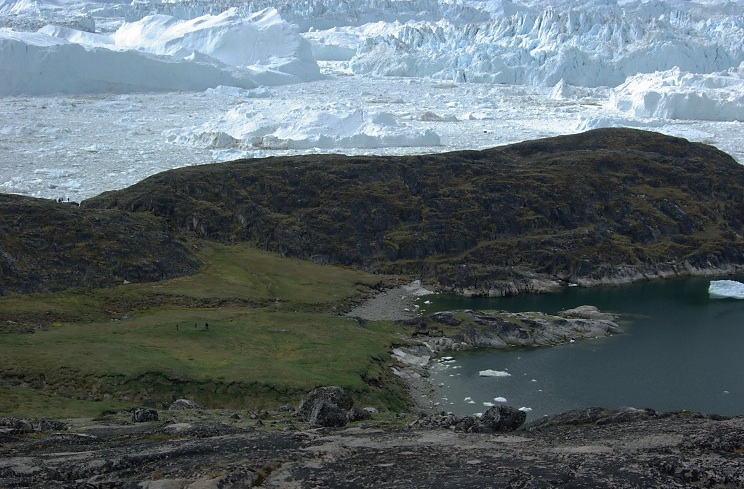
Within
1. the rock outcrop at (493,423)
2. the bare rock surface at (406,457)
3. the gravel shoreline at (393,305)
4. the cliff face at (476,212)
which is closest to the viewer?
the bare rock surface at (406,457)

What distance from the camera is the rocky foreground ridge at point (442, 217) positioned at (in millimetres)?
78875

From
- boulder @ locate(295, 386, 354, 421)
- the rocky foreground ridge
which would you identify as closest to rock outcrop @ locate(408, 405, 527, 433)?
boulder @ locate(295, 386, 354, 421)

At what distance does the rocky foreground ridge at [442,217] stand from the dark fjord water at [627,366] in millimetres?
11743

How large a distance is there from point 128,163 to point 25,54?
208 ft

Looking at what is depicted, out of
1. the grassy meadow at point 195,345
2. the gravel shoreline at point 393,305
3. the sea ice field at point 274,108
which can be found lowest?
the gravel shoreline at point 393,305

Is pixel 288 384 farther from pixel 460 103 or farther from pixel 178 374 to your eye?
pixel 460 103

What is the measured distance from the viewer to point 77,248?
72.8 m

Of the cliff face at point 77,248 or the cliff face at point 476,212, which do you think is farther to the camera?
the cliff face at point 476,212

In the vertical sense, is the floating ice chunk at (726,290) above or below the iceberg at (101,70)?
below

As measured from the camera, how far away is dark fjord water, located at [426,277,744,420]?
48562 mm

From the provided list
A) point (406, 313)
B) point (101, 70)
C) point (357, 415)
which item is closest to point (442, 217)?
point (406, 313)

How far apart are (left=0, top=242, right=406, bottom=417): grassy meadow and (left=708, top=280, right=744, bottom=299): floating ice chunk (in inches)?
1270

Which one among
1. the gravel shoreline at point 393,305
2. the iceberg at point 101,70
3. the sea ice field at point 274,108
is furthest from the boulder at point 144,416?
the iceberg at point 101,70

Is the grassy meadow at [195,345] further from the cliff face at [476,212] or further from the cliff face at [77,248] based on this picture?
the cliff face at [476,212]
